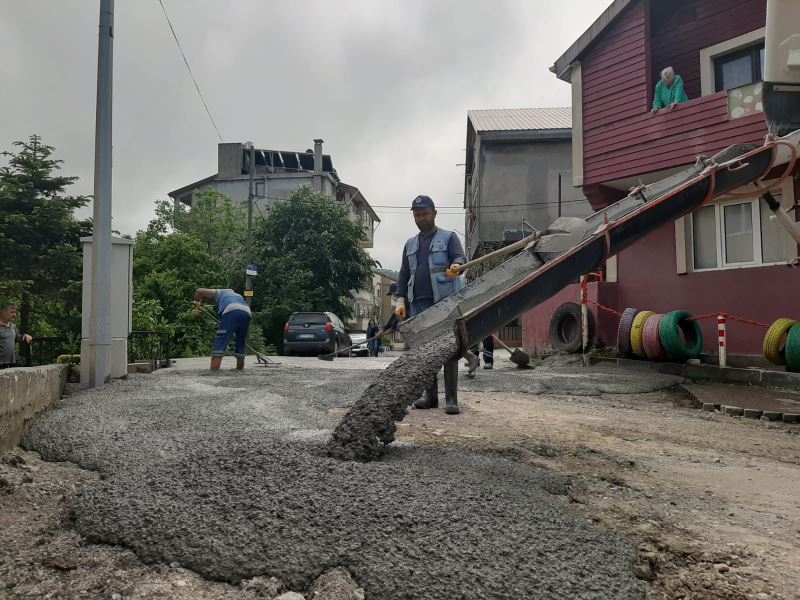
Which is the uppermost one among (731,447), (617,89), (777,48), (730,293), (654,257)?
(617,89)

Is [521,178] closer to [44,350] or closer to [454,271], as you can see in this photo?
[44,350]

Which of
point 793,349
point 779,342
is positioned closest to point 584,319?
point 779,342

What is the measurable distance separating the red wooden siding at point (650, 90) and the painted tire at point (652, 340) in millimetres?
3003

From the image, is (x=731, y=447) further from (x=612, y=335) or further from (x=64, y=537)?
(x=612, y=335)

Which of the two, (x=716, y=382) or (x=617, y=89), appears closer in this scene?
(x=716, y=382)

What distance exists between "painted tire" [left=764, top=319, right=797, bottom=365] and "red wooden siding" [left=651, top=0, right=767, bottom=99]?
5111 mm

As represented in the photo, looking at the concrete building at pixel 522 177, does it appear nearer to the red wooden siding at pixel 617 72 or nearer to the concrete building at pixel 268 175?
the red wooden siding at pixel 617 72

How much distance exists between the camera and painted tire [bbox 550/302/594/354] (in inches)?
440

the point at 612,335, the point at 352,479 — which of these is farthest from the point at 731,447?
the point at 612,335

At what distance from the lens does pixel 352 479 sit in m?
2.47

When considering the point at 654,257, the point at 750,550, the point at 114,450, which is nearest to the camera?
the point at 750,550

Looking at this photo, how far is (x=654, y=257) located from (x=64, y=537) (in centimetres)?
1059

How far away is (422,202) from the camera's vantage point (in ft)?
17.0

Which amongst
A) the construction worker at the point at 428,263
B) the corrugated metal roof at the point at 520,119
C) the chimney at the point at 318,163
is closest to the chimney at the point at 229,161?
the chimney at the point at 318,163
